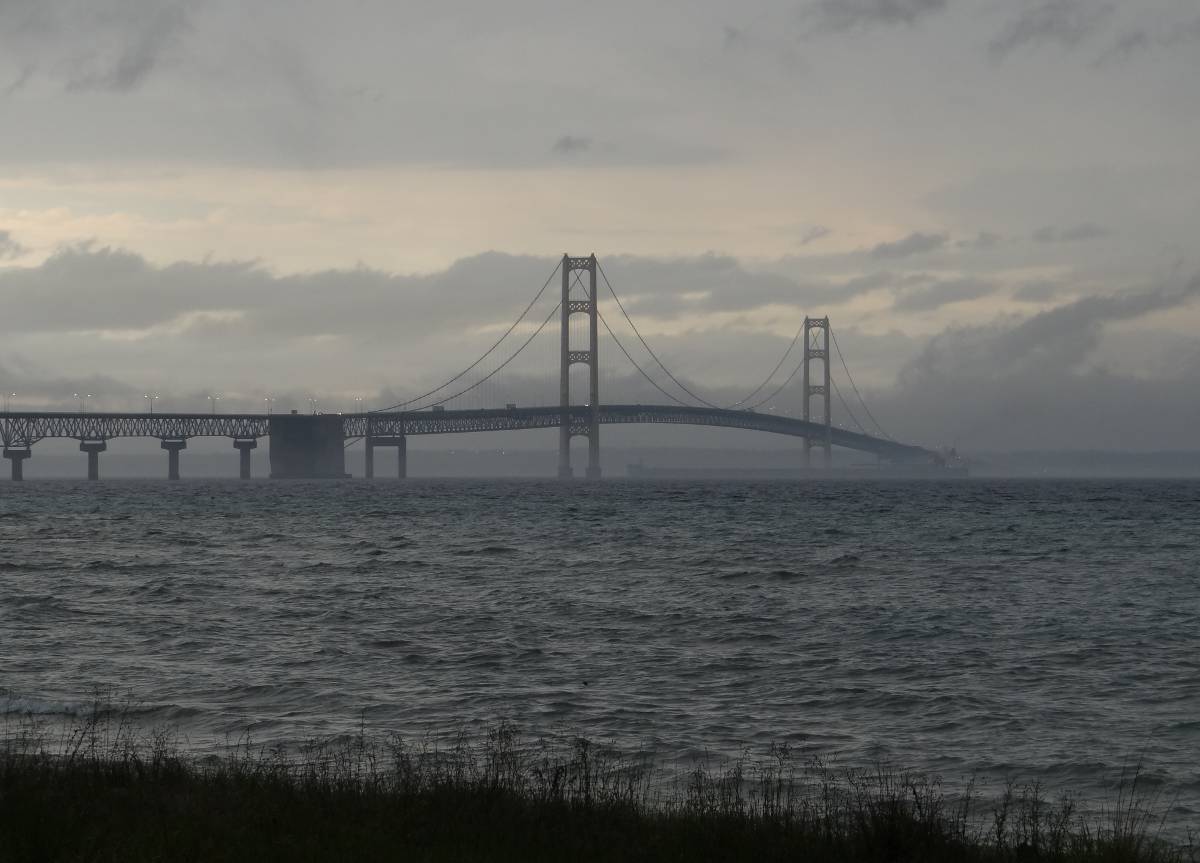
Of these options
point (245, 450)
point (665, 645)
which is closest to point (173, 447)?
point (245, 450)

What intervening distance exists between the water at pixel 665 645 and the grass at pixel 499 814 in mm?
1484

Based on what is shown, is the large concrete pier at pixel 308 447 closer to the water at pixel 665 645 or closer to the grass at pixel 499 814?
the water at pixel 665 645

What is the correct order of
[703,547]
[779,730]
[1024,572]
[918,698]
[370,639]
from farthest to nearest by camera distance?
1. [703,547]
2. [1024,572]
3. [370,639]
4. [918,698]
5. [779,730]

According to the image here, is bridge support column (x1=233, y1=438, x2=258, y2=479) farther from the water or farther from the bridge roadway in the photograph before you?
the water

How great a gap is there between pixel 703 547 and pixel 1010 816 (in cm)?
3097

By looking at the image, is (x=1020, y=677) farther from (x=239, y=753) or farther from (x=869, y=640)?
(x=239, y=753)

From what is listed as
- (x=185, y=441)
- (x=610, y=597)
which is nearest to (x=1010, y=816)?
(x=610, y=597)

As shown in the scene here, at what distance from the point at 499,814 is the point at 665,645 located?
1068 centimetres

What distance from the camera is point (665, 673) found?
1625 centimetres

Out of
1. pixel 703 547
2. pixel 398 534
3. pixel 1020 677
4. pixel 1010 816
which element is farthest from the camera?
pixel 398 534

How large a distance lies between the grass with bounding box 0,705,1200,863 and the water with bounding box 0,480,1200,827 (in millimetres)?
1484

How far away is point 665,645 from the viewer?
1873 cm

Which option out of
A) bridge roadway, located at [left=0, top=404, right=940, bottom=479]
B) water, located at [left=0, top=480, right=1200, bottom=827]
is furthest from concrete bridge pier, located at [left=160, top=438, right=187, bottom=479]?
water, located at [left=0, top=480, right=1200, bottom=827]

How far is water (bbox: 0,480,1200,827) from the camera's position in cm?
1288
